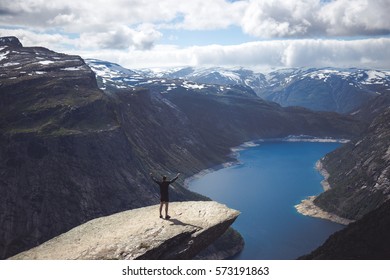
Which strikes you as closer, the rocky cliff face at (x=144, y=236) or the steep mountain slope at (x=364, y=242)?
the rocky cliff face at (x=144, y=236)

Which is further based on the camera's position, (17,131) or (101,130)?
(101,130)

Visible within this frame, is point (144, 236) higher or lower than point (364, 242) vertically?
higher

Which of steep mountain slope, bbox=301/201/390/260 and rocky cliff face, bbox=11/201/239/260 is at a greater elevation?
rocky cliff face, bbox=11/201/239/260

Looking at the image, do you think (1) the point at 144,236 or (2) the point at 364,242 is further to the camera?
(2) the point at 364,242

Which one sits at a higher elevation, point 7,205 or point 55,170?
point 55,170

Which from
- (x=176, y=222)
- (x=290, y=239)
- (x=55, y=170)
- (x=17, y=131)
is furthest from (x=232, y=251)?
(x=176, y=222)

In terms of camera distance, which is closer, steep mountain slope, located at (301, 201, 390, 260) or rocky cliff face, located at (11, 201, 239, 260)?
rocky cliff face, located at (11, 201, 239, 260)

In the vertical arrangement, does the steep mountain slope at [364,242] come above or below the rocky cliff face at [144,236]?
below
